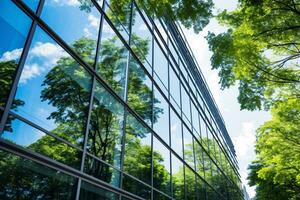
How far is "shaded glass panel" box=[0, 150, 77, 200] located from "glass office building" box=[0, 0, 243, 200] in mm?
17

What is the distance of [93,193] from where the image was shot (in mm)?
6016

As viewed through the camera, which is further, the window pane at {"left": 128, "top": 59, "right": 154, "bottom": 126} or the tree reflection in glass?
the window pane at {"left": 128, "top": 59, "right": 154, "bottom": 126}

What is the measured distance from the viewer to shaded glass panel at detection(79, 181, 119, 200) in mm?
5661

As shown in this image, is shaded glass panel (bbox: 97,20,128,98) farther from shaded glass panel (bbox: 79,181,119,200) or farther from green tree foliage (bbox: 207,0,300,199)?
green tree foliage (bbox: 207,0,300,199)

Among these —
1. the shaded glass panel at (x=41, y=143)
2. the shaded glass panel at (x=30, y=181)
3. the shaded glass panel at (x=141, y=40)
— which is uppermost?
the shaded glass panel at (x=141, y=40)

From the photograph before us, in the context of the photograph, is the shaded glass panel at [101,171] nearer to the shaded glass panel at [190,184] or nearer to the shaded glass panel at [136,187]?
the shaded glass panel at [136,187]

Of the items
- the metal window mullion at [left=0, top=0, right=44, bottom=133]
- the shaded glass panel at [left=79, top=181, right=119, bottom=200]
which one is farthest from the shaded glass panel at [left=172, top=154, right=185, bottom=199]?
the metal window mullion at [left=0, top=0, right=44, bottom=133]

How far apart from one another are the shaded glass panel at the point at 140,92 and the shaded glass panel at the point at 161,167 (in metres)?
1.25

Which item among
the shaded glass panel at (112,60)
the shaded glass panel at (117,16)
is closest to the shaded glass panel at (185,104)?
the shaded glass panel at (117,16)

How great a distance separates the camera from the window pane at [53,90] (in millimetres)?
4812

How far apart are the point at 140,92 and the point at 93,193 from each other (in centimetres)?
488

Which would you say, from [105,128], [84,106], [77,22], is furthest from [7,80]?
[105,128]

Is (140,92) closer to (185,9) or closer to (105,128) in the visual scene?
(105,128)

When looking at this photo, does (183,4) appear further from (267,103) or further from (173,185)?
(173,185)
